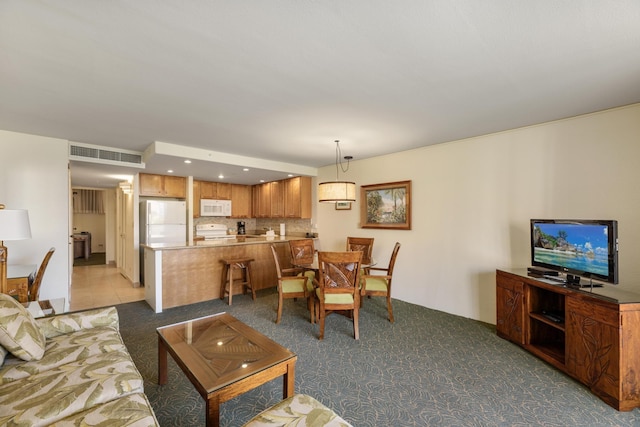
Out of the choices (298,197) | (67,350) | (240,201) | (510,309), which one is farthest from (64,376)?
(240,201)

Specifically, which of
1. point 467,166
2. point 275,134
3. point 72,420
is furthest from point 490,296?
point 72,420

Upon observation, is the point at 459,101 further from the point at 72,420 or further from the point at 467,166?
the point at 72,420

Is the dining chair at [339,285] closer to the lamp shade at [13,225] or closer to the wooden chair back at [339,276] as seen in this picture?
the wooden chair back at [339,276]

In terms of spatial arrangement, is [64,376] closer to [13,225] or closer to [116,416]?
[116,416]

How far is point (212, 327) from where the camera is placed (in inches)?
88.1

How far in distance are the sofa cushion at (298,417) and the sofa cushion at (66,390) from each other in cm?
75

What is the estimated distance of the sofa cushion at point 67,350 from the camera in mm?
1525

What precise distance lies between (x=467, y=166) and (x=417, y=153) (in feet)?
2.48

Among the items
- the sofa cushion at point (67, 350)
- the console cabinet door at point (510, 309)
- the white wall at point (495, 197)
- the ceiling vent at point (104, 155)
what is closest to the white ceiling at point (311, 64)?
the white wall at point (495, 197)

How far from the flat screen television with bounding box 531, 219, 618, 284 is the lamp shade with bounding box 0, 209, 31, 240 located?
4.82 metres

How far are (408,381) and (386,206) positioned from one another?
278cm

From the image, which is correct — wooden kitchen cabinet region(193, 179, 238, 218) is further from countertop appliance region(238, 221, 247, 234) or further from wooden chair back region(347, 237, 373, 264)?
wooden chair back region(347, 237, 373, 264)

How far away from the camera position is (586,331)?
2.09 metres

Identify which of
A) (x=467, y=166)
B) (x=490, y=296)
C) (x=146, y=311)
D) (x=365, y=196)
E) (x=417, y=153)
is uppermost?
(x=417, y=153)
